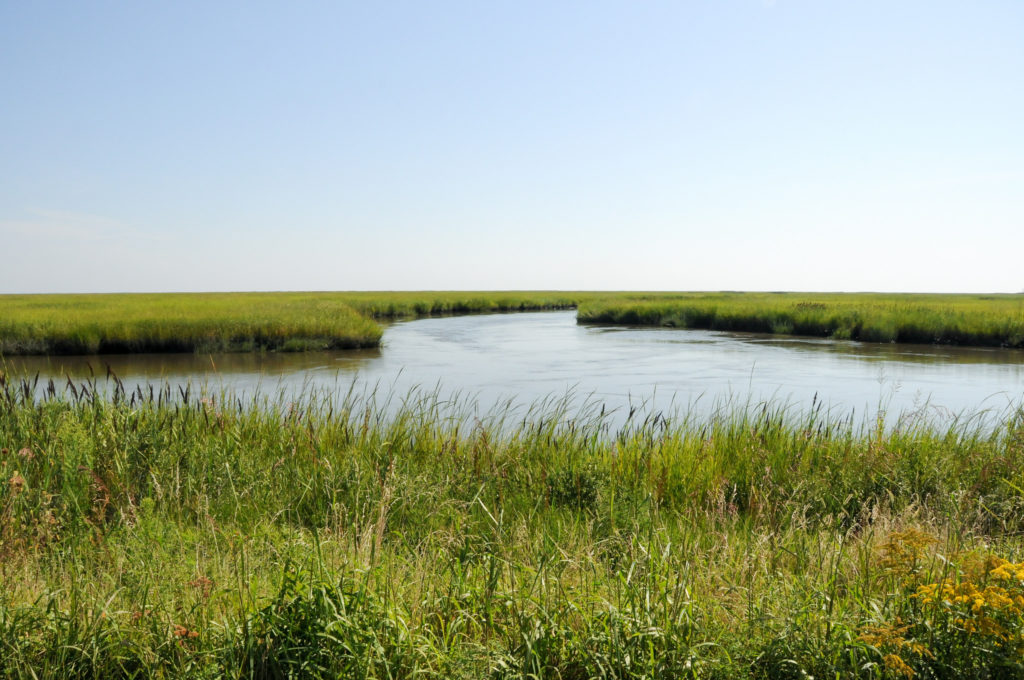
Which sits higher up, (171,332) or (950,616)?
(171,332)

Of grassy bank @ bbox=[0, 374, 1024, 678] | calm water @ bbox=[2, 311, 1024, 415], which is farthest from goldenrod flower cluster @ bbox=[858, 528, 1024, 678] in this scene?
calm water @ bbox=[2, 311, 1024, 415]

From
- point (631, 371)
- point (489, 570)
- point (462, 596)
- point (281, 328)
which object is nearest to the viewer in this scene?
point (462, 596)

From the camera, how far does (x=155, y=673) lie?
7.57 ft

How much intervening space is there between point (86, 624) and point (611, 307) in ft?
130

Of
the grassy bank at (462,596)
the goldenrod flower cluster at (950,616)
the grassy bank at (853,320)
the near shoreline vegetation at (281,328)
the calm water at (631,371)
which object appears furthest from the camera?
the grassy bank at (853,320)

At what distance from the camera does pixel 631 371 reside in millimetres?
17016

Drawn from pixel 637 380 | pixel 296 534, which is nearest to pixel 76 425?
pixel 296 534

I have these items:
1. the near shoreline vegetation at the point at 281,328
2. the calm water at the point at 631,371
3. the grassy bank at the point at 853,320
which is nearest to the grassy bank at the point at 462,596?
the calm water at the point at 631,371

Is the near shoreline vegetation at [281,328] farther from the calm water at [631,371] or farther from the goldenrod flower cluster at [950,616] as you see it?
the goldenrod flower cluster at [950,616]

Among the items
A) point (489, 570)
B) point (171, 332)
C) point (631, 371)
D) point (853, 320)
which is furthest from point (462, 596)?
point (853, 320)

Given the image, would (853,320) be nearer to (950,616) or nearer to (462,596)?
(950,616)

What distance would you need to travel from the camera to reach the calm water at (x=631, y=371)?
1284 centimetres

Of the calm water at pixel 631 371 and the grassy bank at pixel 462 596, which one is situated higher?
the grassy bank at pixel 462 596

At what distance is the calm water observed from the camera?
506 inches
